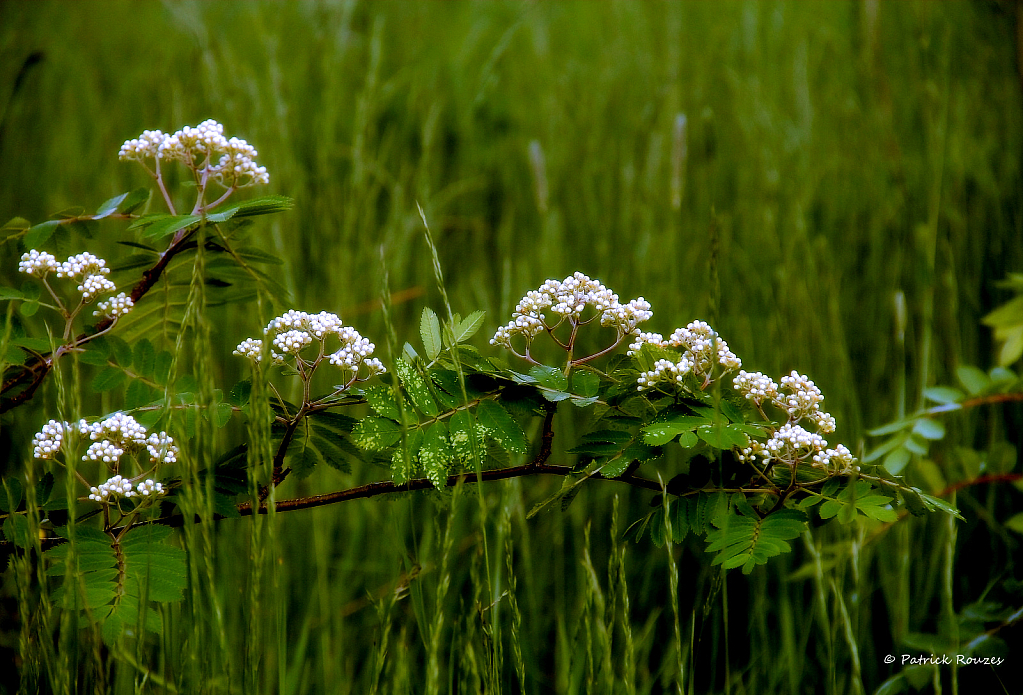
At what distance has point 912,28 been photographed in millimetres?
2805

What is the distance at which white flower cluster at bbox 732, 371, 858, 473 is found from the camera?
0.83 m

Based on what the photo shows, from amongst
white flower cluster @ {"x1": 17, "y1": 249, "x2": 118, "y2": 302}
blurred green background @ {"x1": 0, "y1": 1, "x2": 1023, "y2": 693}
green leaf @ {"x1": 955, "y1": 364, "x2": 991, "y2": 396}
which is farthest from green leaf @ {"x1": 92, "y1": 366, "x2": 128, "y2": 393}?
green leaf @ {"x1": 955, "y1": 364, "x2": 991, "y2": 396}

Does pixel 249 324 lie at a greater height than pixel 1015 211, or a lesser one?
lesser

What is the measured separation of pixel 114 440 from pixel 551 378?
1.75 feet

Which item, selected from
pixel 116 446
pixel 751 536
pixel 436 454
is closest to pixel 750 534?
pixel 751 536

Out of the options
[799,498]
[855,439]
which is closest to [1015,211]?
[855,439]

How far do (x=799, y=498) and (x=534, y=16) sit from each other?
2.96 m

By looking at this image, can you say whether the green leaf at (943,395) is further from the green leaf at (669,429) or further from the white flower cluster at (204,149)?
the white flower cluster at (204,149)

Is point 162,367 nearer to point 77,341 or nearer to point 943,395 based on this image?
point 77,341

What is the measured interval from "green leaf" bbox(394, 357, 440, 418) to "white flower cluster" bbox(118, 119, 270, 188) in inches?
12.0

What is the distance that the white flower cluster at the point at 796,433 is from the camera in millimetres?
834

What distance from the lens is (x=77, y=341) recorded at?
964 mm

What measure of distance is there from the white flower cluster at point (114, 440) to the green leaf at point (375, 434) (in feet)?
0.71

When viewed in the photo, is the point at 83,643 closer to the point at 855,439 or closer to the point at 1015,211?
the point at 855,439
